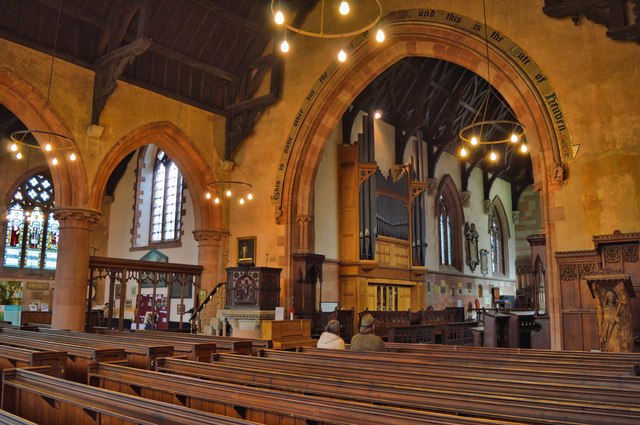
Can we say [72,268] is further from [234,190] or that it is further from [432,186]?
[432,186]

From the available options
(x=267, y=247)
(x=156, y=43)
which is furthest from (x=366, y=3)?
(x=267, y=247)

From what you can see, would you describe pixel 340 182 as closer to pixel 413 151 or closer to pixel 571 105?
pixel 413 151

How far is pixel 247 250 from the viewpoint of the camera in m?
13.7

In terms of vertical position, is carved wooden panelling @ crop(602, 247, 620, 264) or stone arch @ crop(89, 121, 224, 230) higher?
stone arch @ crop(89, 121, 224, 230)

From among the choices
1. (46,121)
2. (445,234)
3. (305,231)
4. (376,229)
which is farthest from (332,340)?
(445,234)

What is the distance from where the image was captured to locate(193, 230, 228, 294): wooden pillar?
14039 mm

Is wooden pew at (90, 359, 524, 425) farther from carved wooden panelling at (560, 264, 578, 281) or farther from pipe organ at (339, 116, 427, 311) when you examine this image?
pipe organ at (339, 116, 427, 311)

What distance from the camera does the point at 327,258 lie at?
1442cm

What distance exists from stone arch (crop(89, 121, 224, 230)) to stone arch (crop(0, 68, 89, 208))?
103cm

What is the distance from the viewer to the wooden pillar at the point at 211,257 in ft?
46.1

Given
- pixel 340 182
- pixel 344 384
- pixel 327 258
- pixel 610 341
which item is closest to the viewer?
pixel 344 384

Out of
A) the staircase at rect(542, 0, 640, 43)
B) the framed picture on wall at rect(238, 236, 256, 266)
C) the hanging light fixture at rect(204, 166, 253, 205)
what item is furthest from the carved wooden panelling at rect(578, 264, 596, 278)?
the hanging light fixture at rect(204, 166, 253, 205)

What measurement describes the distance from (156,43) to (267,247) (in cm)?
541

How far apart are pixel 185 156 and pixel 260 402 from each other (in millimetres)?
11655
